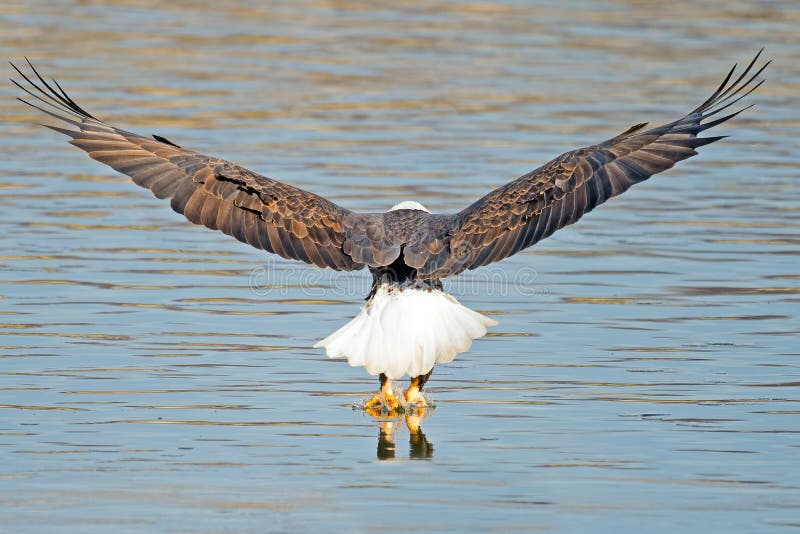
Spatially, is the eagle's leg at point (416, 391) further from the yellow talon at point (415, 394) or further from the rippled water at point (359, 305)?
the rippled water at point (359, 305)

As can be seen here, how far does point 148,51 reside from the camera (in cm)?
1856

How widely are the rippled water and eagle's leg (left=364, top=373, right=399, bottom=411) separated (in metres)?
0.19

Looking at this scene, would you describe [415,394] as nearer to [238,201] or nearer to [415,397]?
[415,397]

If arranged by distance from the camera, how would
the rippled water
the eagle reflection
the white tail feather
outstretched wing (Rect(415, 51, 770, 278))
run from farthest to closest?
outstretched wing (Rect(415, 51, 770, 278)), the white tail feather, the eagle reflection, the rippled water

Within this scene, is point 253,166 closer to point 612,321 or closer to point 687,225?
point 687,225

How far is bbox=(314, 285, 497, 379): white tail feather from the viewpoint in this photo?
7145 millimetres

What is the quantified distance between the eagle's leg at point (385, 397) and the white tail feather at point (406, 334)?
0.27 meters

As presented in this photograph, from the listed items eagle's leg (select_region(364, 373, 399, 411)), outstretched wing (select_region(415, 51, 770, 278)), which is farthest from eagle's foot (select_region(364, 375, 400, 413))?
outstretched wing (select_region(415, 51, 770, 278))

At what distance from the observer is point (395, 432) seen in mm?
7113

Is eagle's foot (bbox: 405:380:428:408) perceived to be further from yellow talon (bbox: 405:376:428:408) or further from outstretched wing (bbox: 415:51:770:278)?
outstretched wing (bbox: 415:51:770:278)

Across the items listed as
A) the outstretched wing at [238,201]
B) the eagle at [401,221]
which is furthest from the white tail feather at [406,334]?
the outstretched wing at [238,201]

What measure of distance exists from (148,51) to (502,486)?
13311mm

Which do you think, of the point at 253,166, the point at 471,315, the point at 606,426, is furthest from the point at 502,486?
the point at 253,166

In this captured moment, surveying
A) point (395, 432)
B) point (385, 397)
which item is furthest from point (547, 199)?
point (395, 432)
